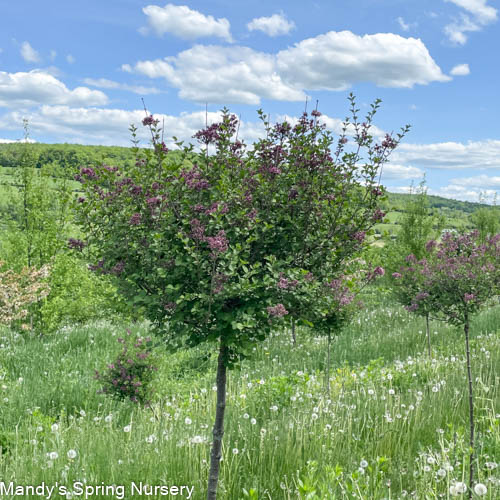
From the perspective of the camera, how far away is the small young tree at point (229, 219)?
3.48m

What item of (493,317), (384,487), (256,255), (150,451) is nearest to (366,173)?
(256,255)

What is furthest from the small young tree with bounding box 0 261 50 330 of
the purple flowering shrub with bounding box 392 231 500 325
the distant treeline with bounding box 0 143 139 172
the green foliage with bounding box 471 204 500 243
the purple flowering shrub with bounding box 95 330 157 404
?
the green foliage with bounding box 471 204 500 243

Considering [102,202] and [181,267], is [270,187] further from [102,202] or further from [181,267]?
[102,202]

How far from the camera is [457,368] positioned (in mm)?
8812

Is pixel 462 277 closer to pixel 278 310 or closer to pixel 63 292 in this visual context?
pixel 278 310

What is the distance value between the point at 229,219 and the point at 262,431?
2681 millimetres

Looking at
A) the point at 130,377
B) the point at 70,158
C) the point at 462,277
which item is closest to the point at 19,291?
the point at 130,377

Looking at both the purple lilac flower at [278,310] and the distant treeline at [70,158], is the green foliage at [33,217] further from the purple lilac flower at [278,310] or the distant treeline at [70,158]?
the purple lilac flower at [278,310]

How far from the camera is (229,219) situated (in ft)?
11.3

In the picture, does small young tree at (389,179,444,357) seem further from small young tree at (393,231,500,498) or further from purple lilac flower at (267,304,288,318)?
purple lilac flower at (267,304,288,318)

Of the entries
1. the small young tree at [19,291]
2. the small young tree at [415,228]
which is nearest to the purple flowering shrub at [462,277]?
the small young tree at [19,291]

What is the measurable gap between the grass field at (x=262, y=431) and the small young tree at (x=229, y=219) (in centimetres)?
63

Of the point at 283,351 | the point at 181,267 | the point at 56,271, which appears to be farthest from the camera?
the point at 56,271

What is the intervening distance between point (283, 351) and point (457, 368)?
4.80 metres
